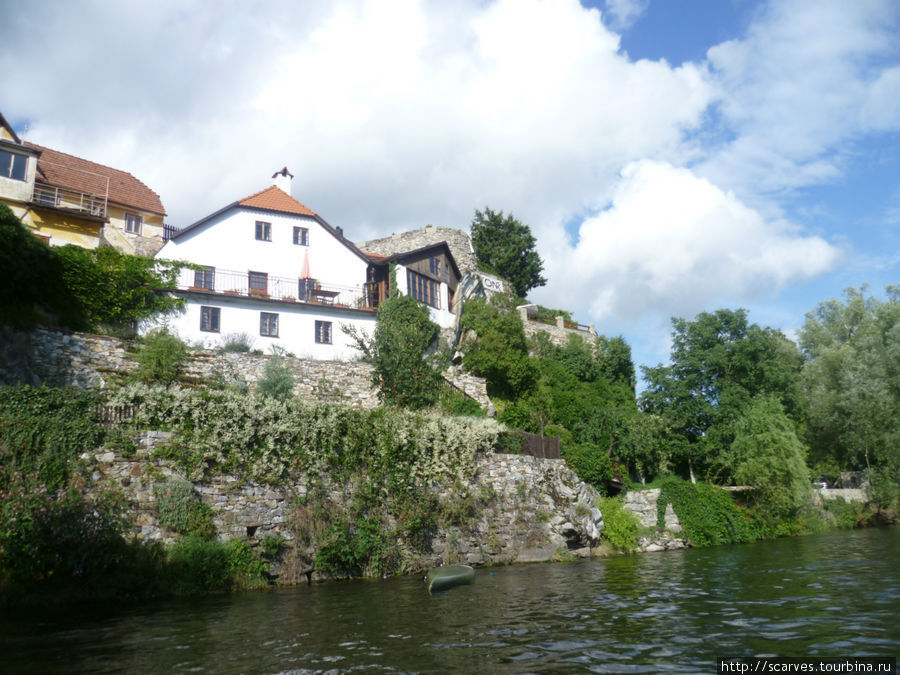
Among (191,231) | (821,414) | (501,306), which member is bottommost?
(821,414)

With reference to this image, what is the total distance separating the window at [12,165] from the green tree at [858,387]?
49159mm

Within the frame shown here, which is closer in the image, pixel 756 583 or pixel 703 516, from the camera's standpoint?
pixel 756 583

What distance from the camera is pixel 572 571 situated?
18.4 metres

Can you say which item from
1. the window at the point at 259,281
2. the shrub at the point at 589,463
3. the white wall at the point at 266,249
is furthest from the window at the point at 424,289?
the shrub at the point at 589,463

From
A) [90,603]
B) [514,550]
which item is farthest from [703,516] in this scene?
[90,603]

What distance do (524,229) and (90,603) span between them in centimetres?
4770

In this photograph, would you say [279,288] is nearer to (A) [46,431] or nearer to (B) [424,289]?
(B) [424,289]

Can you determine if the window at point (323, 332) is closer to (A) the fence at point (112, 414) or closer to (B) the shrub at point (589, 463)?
(B) the shrub at point (589, 463)

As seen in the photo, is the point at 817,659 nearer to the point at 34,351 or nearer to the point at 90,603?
the point at 90,603

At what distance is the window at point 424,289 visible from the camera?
1396 inches

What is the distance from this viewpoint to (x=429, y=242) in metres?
48.8

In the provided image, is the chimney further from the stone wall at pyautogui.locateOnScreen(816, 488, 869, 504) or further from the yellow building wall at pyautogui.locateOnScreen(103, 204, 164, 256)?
the stone wall at pyautogui.locateOnScreen(816, 488, 869, 504)

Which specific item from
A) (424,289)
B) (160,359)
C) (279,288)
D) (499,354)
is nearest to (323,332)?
(279,288)

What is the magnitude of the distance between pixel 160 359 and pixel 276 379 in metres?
4.12
